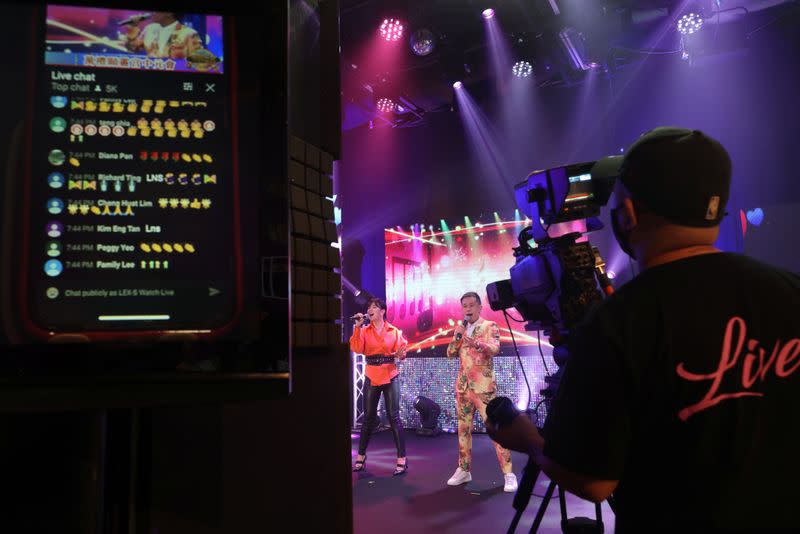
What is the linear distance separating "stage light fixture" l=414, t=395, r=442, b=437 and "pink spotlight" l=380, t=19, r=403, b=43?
5.49 metres

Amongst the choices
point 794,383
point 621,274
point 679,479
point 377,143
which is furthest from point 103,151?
point 377,143

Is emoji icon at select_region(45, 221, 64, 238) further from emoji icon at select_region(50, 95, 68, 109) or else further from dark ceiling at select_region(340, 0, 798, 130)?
dark ceiling at select_region(340, 0, 798, 130)

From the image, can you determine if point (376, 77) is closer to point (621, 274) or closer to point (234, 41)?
point (621, 274)

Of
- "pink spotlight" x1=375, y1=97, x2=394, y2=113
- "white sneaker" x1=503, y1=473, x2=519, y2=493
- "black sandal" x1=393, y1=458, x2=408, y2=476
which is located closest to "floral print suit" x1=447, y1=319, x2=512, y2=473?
"white sneaker" x1=503, y1=473, x2=519, y2=493

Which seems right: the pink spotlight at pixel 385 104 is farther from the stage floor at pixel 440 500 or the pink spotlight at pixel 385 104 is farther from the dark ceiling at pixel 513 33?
the stage floor at pixel 440 500

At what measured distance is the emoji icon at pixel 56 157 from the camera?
0.68 meters

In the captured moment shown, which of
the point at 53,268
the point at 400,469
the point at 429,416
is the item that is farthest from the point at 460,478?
the point at 53,268

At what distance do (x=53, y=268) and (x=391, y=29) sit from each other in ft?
20.2

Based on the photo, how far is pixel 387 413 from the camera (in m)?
6.11

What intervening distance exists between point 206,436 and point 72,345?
1.32 ft

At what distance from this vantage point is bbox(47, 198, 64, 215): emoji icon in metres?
0.67

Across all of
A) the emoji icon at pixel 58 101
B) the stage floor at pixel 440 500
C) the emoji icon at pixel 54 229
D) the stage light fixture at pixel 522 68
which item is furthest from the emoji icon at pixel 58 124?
the stage light fixture at pixel 522 68

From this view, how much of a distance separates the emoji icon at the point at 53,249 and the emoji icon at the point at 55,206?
A: 41 millimetres

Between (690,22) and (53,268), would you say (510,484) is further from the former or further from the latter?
(690,22)
